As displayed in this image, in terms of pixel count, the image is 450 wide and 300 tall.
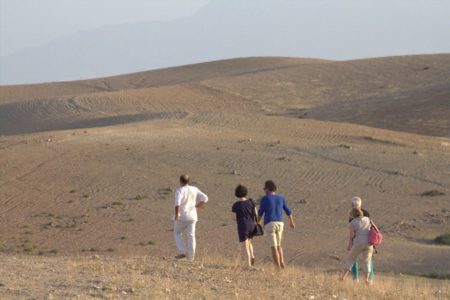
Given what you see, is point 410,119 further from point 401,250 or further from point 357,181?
point 401,250

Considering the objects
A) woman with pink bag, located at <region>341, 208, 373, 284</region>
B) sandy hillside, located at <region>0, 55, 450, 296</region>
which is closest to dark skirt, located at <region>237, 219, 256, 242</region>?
woman with pink bag, located at <region>341, 208, 373, 284</region>

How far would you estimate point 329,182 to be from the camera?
26.4 metres

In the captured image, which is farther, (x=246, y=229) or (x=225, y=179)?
(x=225, y=179)

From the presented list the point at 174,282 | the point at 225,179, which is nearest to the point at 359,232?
the point at 174,282

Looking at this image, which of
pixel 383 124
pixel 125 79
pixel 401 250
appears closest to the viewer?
pixel 401 250

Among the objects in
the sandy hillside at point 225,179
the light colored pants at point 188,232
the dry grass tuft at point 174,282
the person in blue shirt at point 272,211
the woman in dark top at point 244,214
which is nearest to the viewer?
the dry grass tuft at point 174,282

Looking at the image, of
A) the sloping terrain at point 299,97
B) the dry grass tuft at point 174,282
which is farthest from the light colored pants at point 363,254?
the sloping terrain at point 299,97

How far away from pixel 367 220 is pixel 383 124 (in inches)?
1379

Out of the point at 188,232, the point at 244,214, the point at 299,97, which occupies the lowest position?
the point at 188,232

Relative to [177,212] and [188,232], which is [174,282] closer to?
[177,212]

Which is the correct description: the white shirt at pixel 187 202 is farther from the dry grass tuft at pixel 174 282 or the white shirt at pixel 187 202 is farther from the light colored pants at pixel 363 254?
the light colored pants at pixel 363 254

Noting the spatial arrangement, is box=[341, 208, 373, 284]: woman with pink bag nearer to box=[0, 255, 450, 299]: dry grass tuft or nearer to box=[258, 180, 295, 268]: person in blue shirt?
box=[0, 255, 450, 299]: dry grass tuft

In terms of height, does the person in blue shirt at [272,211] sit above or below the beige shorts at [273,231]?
above

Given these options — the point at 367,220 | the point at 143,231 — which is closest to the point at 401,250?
the point at 143,231
